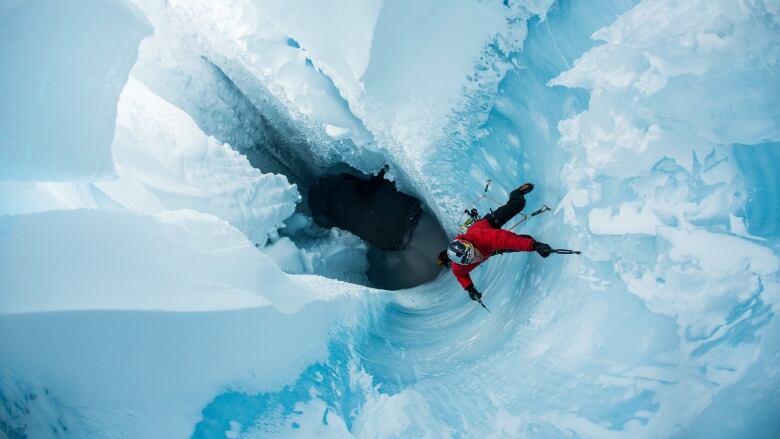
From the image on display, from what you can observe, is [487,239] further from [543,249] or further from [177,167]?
[177,167]

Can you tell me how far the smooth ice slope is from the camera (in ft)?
5.67

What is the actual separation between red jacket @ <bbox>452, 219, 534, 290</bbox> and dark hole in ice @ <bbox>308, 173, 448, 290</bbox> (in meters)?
2.77

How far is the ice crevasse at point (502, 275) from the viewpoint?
5.49ft

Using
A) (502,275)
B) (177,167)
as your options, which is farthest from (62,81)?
(502,275)

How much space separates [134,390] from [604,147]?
250 centimetres

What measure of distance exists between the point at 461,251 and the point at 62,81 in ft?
7.39

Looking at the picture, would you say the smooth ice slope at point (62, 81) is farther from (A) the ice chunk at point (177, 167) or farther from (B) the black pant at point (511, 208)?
(B) the black pant at point (511, 208)

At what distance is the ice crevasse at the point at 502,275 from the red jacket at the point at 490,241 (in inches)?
12.0

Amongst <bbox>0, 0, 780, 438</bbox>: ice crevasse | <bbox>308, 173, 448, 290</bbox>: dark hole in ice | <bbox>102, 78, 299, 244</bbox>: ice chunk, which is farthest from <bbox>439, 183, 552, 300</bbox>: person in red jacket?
<bbox>308, 173, 448, 290</bbox>: dark hole in ice

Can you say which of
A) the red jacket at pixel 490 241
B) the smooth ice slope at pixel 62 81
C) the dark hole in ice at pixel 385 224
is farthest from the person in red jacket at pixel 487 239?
the dark hole in ice at pixel 385 224

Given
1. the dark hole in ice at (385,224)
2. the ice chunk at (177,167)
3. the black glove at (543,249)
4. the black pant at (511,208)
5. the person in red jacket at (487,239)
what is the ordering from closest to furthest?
the black glove at (543,249) → the person in red jacket at (487,239) → the black pant at (511,208) → the ice chunk at (177,167) → the dark hole in ice at (385,224)

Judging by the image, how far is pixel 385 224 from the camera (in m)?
5.95

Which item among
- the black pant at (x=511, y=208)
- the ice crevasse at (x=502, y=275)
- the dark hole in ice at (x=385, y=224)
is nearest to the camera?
the ice crevasse at (x=502, y=275)

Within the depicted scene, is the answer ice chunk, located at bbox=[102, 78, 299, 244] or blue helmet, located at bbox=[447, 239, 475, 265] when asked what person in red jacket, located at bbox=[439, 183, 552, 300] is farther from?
ice chunk, located at bbox=[102, 78, 299, 244]
